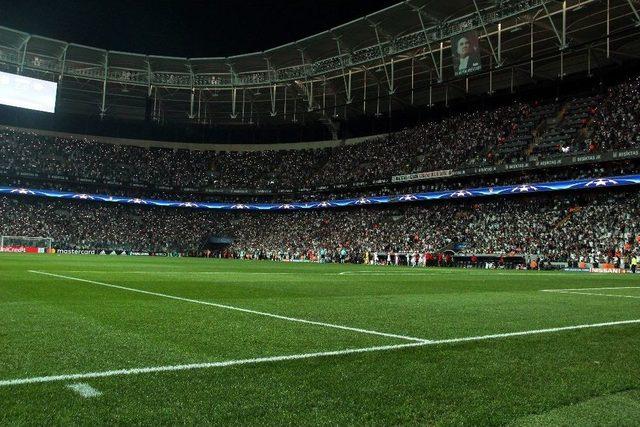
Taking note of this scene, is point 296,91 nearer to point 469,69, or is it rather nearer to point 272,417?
point 469,69

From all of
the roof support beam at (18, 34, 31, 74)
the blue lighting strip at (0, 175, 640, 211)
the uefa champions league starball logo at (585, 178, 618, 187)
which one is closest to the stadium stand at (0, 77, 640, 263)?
the blue lighting strip at (0, 175, 640, 211)

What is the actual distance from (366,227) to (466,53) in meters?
23.0

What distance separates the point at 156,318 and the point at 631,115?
135 ft

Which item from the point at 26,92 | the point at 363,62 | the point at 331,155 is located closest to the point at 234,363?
the point at 363,62

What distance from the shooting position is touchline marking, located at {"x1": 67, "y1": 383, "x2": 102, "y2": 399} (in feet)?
10.3

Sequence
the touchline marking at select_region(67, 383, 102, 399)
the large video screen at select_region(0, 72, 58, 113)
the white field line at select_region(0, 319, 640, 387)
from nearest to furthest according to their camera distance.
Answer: the touchline marking at select_region(67, 383, 102, 399), the white field line at select_region(0, 319, 640, 387), the large video screen at select_region(0, 72, 58, 113)

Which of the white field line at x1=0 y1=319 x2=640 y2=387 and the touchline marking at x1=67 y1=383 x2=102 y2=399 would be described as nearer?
the touchline marking at x1=67 y1=383 x2=102 y2=399

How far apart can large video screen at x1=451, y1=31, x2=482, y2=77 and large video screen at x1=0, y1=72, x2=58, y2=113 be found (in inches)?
1493

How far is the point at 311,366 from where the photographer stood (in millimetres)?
4051

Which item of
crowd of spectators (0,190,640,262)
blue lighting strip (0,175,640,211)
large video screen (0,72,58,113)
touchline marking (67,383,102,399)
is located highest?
large video screen (0,72,58,113)

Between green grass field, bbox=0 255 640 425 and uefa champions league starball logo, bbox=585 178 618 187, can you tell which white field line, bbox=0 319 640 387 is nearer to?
green grass field, bbox=0 255 640 425

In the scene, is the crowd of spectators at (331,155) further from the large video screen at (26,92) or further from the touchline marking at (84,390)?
the touchline marking at (84,390)

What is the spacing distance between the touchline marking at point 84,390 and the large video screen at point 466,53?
3449 centimetres

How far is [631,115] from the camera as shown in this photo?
37938 millimetres
